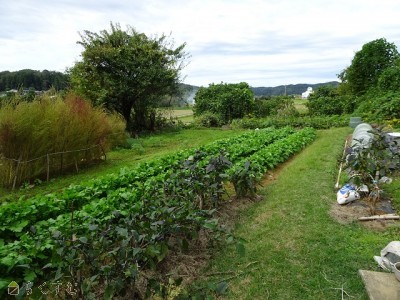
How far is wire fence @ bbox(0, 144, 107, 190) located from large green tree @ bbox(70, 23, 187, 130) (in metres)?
6.07

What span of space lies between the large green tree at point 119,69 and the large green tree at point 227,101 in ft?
19.6

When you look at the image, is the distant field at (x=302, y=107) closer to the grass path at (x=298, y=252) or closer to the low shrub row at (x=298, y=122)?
the low shrub row at (x=298, y=122)

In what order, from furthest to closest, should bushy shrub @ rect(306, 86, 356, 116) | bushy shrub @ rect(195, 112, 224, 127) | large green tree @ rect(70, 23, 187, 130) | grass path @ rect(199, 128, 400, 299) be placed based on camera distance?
1. bushy shrub @ rect(306, 86, 356, 116)
2. bushy shrub @ rect(195, 112, 224, 127)
3. large green tree @ rect(70, 23, 187, 130)
4. grass path @ rect(199, 128, 400, 299)

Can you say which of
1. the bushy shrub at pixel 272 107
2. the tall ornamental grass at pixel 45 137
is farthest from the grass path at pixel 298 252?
the bushy shrub at pixel 272 107

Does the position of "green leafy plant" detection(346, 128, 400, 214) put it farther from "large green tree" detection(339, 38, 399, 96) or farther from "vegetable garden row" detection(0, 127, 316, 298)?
"large green tree" detection(339, 38, 399, 96)

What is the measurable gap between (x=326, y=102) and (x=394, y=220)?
65.3 ft

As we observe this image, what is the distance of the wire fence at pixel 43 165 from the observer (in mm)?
7648

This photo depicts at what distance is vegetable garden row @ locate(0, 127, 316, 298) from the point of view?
7.98ft

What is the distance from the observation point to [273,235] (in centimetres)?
412

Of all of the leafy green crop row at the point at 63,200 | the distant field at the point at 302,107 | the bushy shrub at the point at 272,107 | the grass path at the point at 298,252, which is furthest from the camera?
the distant field at the point at 302,107

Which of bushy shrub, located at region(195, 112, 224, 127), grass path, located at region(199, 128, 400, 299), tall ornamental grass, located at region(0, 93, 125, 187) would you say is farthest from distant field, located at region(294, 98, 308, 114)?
grass path, located at region(199, 128, 400, 299)

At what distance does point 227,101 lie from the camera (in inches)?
844

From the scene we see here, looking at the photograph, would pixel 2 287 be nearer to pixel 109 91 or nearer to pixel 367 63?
pixel 109 91

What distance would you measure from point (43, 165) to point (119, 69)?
841 cm
